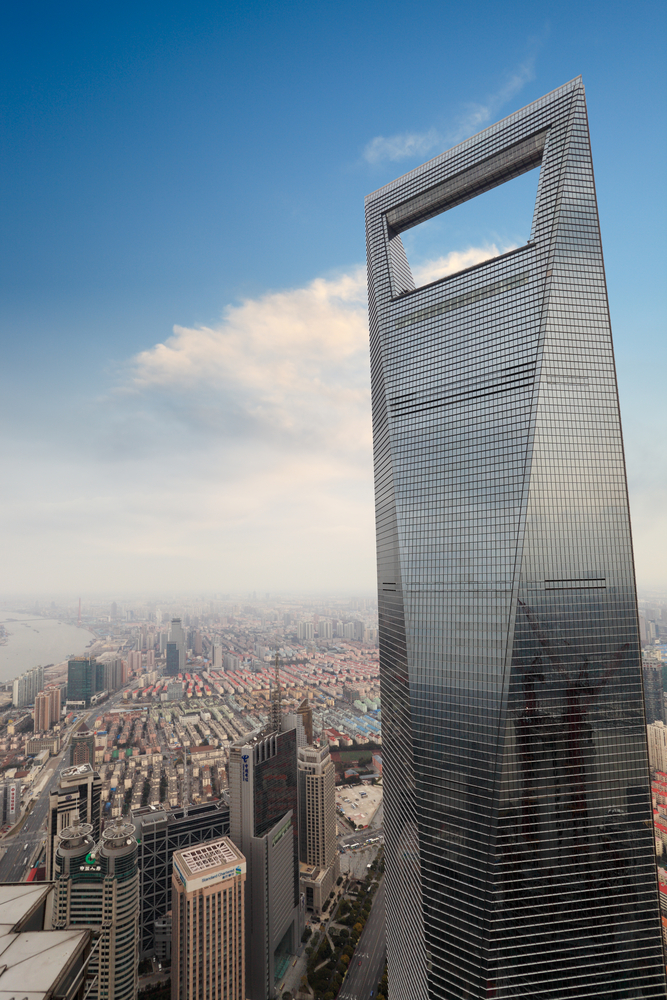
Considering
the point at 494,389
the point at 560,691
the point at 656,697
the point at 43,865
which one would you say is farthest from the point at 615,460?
the point at 43,865

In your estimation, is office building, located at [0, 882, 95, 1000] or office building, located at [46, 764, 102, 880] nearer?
office building, located at [0, 882, 95, 1000]

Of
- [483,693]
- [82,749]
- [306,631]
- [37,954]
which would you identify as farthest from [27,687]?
[37,954]

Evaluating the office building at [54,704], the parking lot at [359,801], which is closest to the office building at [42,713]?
the office building at [54,704]

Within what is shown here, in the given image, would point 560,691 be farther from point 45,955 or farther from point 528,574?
point 45,955

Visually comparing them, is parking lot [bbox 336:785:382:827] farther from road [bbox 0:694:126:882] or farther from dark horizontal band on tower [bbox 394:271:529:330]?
dark horizontal band on tower [bbox 394:271:529:330]

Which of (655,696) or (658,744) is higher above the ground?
(655,696)

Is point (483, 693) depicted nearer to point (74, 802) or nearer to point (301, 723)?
point (74, 802)

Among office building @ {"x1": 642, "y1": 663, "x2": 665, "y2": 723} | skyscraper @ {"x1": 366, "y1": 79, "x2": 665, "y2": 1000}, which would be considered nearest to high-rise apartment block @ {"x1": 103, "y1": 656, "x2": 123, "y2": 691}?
skyscraper @ {"x1": 366, "y1": 79, "x2": 665, "y2": 1000}
